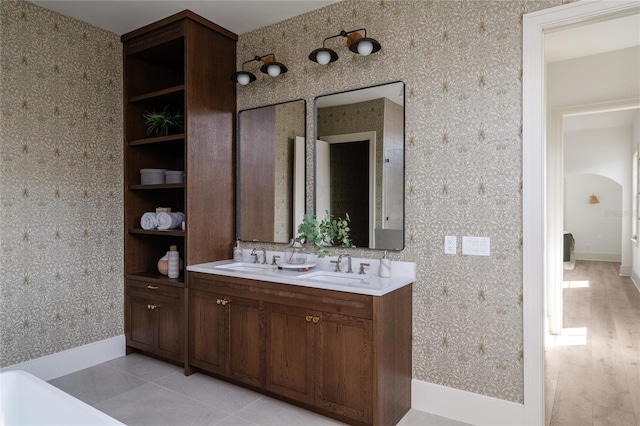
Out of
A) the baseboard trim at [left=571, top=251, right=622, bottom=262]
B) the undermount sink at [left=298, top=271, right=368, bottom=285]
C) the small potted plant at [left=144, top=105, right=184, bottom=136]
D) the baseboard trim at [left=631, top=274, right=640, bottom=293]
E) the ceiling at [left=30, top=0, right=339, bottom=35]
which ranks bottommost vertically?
the baseboard trim at [left=631, top=274, right=640, bottom=293]

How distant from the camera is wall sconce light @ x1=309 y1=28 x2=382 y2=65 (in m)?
2.59

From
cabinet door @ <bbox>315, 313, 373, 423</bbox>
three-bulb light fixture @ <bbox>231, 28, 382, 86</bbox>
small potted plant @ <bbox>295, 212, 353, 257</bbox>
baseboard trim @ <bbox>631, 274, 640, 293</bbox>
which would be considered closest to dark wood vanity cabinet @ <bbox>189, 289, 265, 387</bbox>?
cabinet door @ <bbox>315, 313, 373, 423</bbox>

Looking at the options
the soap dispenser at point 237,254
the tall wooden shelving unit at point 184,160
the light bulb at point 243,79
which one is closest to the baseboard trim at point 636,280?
the soap dispenser at point 237,254

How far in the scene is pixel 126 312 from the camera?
3566 mm

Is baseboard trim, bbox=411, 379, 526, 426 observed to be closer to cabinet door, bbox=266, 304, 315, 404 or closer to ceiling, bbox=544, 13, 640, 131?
cabinet door, bbox=266, 304, 315, 404

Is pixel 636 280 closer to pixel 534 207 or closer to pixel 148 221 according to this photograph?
pixel 534 207

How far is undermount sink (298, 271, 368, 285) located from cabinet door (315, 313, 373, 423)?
1.03ft

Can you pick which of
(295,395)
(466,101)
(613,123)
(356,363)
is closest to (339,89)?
(466,101)

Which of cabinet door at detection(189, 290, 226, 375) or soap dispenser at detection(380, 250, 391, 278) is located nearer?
soap dispenser at detection(380, 250, 391, 278)

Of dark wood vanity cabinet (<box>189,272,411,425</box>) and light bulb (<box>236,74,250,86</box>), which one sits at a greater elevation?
light bulb (<box>236,74,250,86</box>)

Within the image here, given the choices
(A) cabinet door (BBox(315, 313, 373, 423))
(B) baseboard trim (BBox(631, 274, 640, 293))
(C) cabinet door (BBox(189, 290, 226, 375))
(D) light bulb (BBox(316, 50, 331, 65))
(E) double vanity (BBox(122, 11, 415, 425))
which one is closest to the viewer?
(A) cabinet door (BBox(315, 313, 373, 423))

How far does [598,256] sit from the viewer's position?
320 inches

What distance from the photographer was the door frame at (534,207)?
2268 mm

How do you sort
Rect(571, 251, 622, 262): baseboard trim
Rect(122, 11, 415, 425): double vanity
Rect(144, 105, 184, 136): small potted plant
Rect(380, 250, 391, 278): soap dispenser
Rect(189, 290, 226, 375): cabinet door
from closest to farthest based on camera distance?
Rect(122, 11, 415, 425): double vanity
Rect(380, 250, 391, 278): soap dispenser
Rect(189, 290, 226, 375): cabinet door
Rect(144, 105, 184, 136): small potted plant
Rect(571, 251, 622, 262): baseboard trim
